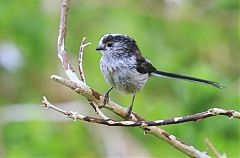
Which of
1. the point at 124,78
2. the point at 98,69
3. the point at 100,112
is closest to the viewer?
the point at 100,112

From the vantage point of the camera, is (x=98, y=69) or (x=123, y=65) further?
(x=98, y=69)

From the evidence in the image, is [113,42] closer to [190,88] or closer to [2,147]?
[190,88]

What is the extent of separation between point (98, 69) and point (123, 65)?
274 cm

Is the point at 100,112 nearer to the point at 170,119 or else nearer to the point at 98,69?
the point at 170,119

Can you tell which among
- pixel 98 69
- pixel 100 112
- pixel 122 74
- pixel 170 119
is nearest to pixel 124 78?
pixel 122 74

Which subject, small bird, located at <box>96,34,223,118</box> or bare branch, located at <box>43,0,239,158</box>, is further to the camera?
small bird, located at <box>96,34,223,118</box>

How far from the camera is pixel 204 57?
7020 millimetres

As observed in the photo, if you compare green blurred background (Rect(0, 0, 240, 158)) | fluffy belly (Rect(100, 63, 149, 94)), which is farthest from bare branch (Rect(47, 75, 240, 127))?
green blurred background (Rect(0, 0, 240, 158))

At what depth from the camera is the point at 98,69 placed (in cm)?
646

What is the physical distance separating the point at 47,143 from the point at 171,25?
7.08 feet

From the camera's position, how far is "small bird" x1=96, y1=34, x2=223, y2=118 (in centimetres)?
359

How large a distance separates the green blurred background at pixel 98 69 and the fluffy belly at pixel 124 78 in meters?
1.24

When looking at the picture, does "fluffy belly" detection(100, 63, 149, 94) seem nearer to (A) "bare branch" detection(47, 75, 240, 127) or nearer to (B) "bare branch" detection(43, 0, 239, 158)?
(B) "bare branch" detection(43, 0, 239, 158)

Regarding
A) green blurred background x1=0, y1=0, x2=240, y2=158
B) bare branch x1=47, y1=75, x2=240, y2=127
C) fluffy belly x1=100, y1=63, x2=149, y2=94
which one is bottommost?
bare branch x1=47, y1=75, x2=240, y2=127
